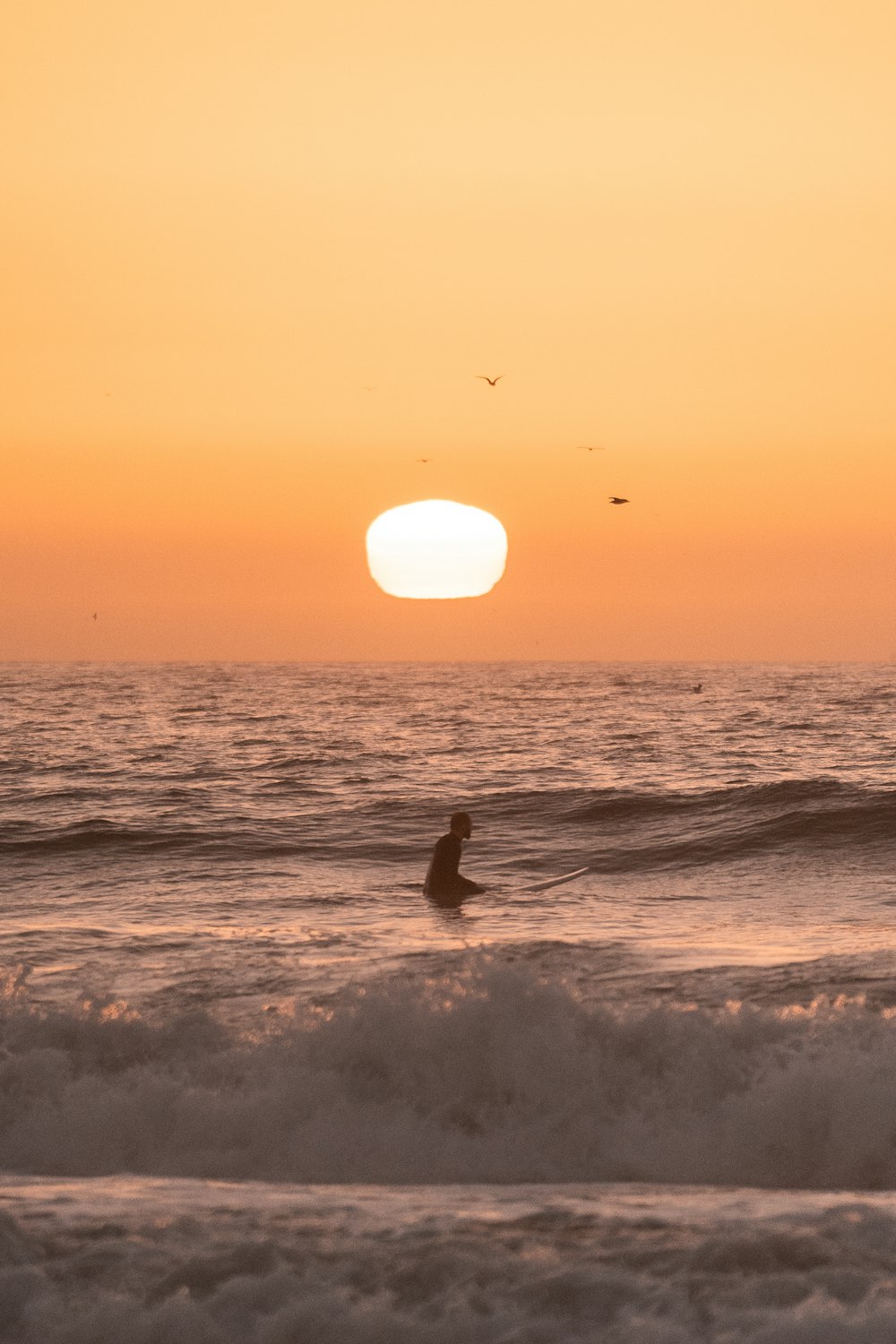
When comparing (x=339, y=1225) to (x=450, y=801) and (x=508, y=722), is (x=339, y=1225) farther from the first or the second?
(x=508, y=722)

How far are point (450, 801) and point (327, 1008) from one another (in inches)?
799

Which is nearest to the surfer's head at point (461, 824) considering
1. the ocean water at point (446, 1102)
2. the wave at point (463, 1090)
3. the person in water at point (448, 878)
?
the person in water at point (448, 878)

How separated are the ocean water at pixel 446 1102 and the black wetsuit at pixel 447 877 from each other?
0.37 metres

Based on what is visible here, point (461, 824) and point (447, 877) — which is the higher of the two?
point (461, 824)

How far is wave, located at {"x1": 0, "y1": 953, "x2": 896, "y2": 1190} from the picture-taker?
9.31m

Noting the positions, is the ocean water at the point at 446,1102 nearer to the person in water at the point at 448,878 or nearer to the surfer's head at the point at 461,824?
the person in water at the point at 448,878

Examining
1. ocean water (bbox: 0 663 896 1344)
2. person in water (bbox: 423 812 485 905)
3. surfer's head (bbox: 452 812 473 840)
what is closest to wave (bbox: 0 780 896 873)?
ocean water (bbox: 0 663 896 1344)

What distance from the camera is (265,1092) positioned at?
10375mm

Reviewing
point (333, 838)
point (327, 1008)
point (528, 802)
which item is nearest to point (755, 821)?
point (528, 802)

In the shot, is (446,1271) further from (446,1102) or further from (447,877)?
(447,877)

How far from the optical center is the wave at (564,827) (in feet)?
83.1

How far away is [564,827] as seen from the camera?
2864cm

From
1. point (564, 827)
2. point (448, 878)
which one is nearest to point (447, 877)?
point (448, 878)

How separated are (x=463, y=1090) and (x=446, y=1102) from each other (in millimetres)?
Answer: 198
